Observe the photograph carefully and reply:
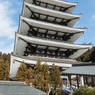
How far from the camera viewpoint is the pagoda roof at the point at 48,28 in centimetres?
1773

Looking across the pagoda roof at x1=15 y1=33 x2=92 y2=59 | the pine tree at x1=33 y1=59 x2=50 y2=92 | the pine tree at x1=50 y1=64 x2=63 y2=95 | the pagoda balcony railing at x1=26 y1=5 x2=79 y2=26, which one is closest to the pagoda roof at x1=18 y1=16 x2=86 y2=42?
the pagoda balcony railing at x1=26 y1=5 x2=79 y2=26

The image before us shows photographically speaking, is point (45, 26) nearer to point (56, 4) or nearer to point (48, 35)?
point (48, 35)

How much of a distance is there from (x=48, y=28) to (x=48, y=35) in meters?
2.04

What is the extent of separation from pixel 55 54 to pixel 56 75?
9.76 m

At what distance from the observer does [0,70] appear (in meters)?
10.4

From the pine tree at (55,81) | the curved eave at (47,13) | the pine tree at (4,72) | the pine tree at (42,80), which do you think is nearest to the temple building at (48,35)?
the curved eave at (47,13)

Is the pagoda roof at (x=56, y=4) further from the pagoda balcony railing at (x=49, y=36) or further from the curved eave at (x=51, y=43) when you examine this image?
the curved eave at (x=51, y=43)

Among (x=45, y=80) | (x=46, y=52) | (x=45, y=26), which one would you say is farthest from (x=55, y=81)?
(x=45, y=26)

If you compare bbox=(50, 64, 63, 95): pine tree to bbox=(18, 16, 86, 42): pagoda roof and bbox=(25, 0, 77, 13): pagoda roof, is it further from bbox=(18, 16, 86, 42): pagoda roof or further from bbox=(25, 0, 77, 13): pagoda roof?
bbox=(25, 0, 77, 13): pagoda roof

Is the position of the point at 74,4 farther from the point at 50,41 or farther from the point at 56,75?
the point at 56,75

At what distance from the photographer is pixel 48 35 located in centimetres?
2098

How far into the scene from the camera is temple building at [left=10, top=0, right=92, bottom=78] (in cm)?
1657

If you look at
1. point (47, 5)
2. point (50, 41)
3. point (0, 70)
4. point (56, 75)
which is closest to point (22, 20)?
point (50, 41)

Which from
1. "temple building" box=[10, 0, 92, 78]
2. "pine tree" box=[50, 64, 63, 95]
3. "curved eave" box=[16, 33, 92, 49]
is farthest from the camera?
"temple building" box=[10, 0, 92, 78]
